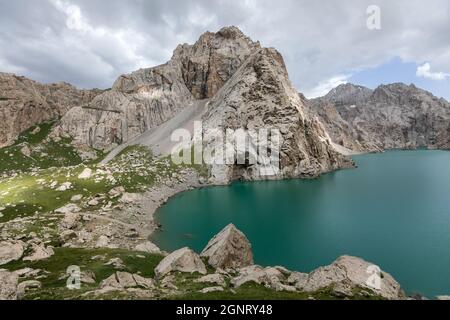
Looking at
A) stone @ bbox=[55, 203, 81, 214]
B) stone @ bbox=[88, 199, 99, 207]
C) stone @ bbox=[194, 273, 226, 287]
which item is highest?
stone @ bbox=[88, 199, 99, 207]

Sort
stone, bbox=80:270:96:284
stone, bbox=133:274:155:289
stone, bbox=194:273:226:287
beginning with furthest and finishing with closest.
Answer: stone, bbox=80:270:96:284, stone, bbox=194:273:226:287, stone, bbox=133:274:155:289

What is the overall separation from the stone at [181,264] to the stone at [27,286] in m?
10.7

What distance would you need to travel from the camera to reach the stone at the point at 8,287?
876 inches

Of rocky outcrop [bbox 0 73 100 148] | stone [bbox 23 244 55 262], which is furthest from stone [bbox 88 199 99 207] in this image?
rocky outcrop [bbox 0 73 100 148]

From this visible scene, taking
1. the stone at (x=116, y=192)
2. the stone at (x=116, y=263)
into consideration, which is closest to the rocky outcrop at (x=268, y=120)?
the stone at (x=116, y=192)

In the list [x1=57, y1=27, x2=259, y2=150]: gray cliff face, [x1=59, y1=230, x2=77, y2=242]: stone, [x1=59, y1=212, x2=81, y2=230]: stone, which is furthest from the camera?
[x1=57, y1=27, x2=259, y2=150]: gray cliff face

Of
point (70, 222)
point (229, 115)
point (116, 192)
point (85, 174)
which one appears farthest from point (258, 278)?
point (229, 115)

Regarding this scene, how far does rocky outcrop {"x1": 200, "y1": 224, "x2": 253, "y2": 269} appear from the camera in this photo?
1457 inches

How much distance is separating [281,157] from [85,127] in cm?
11323

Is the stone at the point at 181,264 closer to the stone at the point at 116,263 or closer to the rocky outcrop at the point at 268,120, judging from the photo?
the stone at the point at 116,263

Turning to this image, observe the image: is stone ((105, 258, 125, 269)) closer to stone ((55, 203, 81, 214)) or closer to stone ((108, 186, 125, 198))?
stone ((55, 203, 81, 214))

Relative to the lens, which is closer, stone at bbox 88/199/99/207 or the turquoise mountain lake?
the turquoise mountain lake

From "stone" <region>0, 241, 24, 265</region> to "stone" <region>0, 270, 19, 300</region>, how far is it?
15.3 metres
